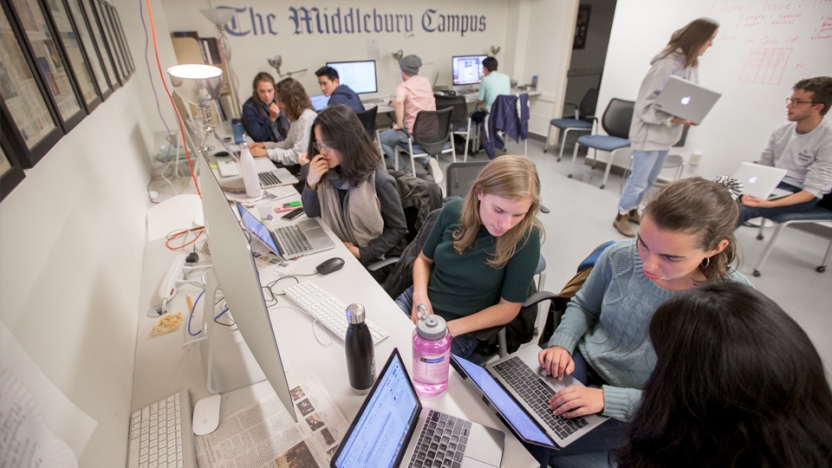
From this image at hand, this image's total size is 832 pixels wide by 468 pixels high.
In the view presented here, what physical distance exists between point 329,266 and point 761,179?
2.94 metres

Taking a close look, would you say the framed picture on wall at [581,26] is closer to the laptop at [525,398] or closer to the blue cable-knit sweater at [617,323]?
the blue cable-knit sweater at [617,323]

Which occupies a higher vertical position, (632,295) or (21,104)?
(21,104)

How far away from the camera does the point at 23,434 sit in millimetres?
482

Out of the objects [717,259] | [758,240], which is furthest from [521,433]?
[758,240]

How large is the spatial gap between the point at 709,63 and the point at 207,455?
15.0ft

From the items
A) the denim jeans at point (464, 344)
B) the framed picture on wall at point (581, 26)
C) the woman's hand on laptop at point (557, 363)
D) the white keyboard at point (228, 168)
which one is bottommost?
the denim jeans at point (464, 344)

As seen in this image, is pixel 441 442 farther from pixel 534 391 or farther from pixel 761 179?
pixel 761 179

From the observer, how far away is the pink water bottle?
2.72 feet

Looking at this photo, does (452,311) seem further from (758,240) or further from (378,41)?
(378,41)

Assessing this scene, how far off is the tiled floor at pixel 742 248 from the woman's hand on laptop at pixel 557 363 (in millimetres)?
1351

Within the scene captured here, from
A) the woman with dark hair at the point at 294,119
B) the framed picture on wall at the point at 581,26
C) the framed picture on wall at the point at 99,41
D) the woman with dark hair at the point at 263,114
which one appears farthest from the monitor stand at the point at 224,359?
the framed picture on wall at the point at 581,26

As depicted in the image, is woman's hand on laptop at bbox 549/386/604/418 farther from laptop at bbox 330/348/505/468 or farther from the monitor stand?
the monitor stand

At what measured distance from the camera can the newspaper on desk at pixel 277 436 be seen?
2.54 feet

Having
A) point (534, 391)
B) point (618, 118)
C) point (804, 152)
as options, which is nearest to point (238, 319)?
point (534, 391)
